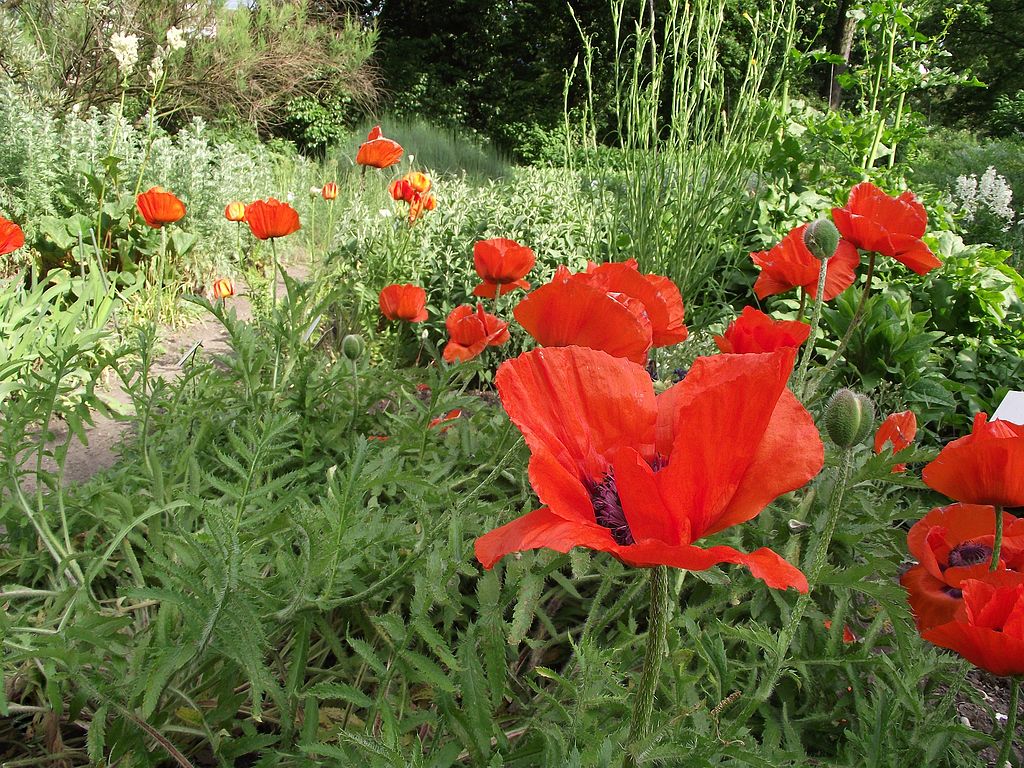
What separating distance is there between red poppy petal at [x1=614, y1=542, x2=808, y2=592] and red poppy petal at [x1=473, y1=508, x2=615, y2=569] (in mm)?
21

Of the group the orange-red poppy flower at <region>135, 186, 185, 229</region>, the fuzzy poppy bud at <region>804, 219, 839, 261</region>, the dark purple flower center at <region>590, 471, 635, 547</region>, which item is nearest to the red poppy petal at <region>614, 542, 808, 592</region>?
the dark purple flower center at <region>590, 471, 635, 547</region>

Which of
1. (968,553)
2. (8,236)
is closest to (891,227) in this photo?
(968,553)

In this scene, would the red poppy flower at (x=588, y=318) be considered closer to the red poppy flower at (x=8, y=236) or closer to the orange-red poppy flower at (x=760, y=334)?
the orange-red poppy flower at (x=760, y=334)

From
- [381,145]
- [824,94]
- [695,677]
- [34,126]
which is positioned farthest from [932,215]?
[824,94]

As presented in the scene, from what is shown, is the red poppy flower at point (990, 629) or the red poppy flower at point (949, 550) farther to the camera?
the red poppy flower at point (949, 550)

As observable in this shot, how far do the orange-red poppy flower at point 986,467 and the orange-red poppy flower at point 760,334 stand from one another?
0.26 meters

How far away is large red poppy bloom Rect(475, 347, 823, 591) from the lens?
42 centimetres

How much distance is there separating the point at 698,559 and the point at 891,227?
1039 millimetres

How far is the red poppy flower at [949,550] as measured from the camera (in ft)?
2.52

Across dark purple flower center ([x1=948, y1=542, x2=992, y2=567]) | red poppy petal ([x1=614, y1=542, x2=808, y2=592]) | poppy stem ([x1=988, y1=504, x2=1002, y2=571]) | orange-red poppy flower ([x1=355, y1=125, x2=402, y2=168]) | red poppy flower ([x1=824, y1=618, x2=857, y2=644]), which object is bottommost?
red poppy flower ([x1=824, y1=618, x2=857, y2=644])

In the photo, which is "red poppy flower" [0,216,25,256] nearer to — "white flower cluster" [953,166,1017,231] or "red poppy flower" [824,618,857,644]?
"red poppy flower" [824,618,857,644]

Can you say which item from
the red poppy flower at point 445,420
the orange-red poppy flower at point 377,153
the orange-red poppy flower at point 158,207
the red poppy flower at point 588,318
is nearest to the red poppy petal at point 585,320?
the red poppy flower at point 588,318

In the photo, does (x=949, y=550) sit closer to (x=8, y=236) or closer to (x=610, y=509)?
(x=610, y=509)

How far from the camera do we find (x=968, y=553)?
817mm
